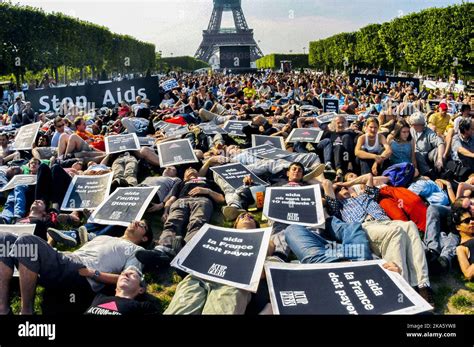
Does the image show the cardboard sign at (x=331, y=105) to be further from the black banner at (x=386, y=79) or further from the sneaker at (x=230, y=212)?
the sneaker at (x=230, y=212)

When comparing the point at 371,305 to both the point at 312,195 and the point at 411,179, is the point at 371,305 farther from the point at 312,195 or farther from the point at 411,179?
the point at 411,179

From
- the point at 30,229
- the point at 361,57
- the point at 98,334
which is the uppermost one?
the point at 361,57

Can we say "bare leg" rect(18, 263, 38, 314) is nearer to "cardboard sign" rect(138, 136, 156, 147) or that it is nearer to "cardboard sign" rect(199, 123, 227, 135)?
"cardboard sign" rect(138, 136, 156, 147)

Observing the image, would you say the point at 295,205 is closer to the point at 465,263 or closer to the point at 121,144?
the point at 465,263

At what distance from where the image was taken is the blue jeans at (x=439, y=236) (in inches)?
202

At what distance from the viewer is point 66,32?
36.7m

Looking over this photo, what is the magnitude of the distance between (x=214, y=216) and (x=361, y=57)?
42962mm

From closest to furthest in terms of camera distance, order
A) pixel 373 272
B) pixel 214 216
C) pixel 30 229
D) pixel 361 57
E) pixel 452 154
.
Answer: pixel 373 272 < pixel 30 229 < pixel 214 216 < pixel 452 154 < pixel 361 57

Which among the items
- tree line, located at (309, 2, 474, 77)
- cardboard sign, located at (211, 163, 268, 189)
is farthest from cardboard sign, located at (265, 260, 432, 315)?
tree line, located at (309, 2, 474, 77)

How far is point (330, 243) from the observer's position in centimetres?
530

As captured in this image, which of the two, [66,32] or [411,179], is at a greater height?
[66,32]

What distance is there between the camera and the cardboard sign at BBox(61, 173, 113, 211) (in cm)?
669

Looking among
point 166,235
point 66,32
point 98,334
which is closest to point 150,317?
point 98,334

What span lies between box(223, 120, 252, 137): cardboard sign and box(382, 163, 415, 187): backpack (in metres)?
4.71
